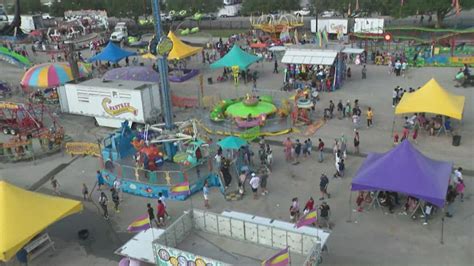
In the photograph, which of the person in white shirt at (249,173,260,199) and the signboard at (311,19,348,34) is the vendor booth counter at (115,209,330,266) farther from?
the signboard at (311,19,348,34)

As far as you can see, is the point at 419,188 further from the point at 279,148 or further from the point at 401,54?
the point at 401,54

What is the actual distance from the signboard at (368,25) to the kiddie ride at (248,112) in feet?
75.7

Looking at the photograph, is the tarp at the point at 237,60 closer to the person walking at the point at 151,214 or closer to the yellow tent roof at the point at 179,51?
the yellow tent roof at the point at 179,51

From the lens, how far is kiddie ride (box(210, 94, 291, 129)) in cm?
2764

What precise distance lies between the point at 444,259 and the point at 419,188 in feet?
8.73

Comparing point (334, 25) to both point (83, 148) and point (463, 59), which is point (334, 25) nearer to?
point (463, 59)

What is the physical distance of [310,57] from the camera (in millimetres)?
34406

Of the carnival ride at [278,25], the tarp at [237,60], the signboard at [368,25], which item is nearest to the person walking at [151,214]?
the tarp at [237,60]

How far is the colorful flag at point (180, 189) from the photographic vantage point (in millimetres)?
20719

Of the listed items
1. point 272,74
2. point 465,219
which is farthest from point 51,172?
point 272,74

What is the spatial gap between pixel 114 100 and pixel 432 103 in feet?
59.0

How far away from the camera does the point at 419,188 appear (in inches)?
672

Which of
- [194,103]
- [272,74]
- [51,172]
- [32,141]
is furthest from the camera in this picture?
[272,74]

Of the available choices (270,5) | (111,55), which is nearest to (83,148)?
(111,55)
